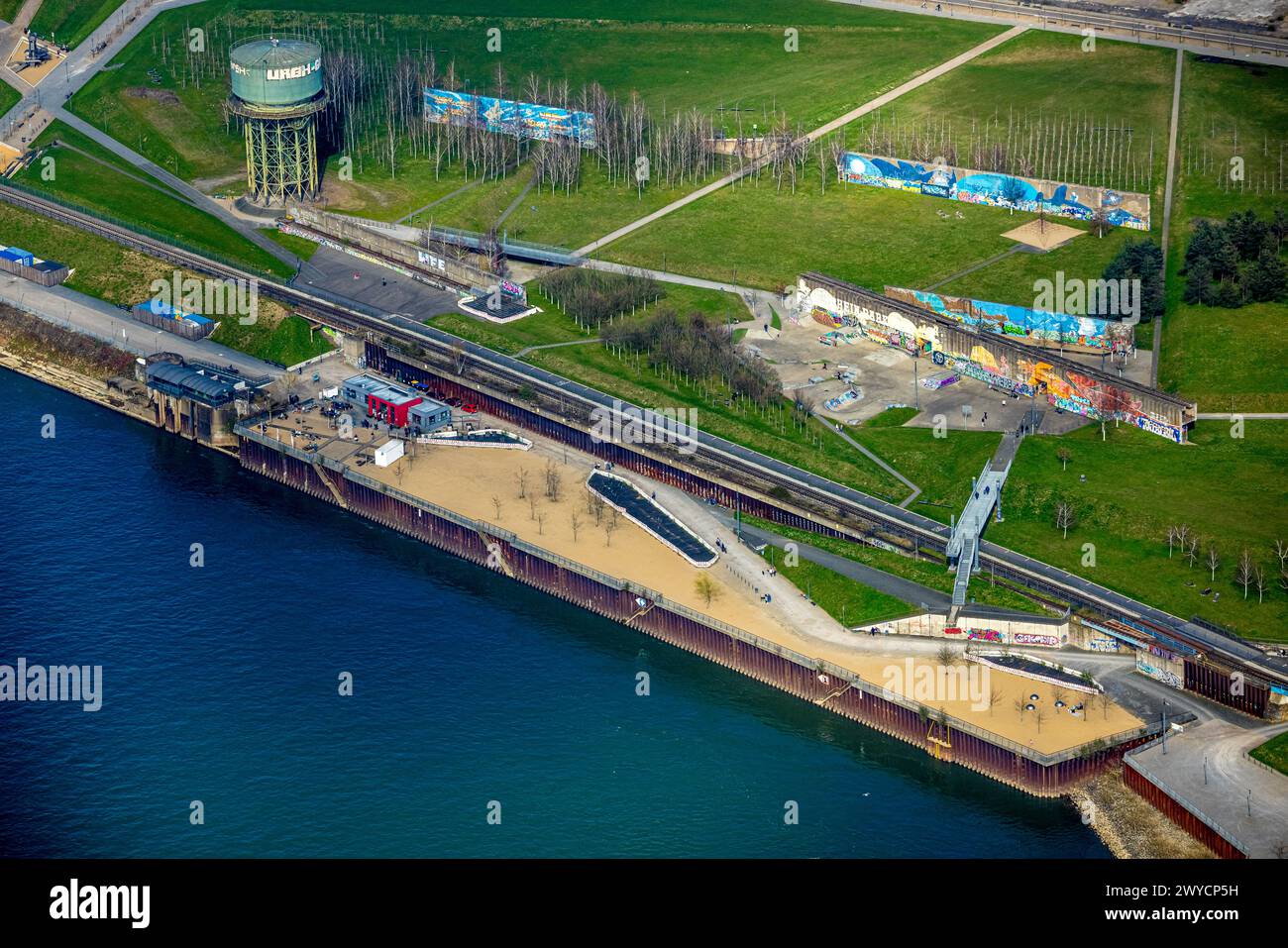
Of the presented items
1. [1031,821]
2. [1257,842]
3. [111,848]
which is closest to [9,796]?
[111,848]

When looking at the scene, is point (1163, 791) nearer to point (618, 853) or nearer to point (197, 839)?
point (618, 853)

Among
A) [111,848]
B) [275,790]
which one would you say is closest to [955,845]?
[275,790]

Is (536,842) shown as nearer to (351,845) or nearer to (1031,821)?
(351,845)

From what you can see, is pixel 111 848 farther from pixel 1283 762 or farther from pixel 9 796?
pixel 1283 762

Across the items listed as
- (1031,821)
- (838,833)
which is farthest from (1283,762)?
(838,833)

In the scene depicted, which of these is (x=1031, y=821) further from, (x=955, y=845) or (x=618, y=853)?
(x=618, y=853)
